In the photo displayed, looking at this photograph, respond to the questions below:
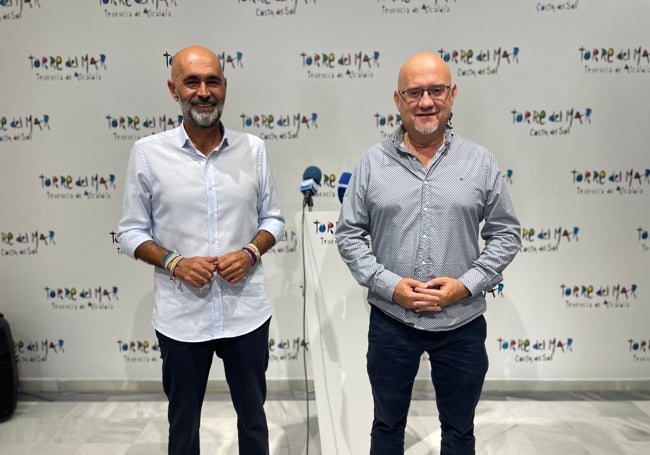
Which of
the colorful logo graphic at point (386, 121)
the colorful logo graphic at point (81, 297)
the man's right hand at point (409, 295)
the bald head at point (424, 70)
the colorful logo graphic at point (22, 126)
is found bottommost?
the colorful logo graphic at point (81, 297)

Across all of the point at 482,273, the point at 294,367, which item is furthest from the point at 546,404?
the point at 482,273

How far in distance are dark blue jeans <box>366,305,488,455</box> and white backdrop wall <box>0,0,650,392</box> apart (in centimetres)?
119

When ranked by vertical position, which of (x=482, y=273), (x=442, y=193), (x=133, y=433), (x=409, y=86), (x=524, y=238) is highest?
(x=409, y=86)

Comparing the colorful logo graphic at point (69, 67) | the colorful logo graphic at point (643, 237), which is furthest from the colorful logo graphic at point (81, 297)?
the colorful logo graphic at point (643, 237)

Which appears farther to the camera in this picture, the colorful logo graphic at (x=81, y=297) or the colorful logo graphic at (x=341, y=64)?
the colorful logo graphic at (x=81, y=297)

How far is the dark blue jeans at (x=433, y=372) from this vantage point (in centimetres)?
173

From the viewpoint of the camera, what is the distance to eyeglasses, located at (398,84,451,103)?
1633 mm

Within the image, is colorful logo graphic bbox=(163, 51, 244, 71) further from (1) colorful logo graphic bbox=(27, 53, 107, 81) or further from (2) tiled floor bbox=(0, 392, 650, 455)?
(2) tiled floor bbox=(0, 392, 650, 455)

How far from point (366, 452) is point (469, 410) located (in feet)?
2.29

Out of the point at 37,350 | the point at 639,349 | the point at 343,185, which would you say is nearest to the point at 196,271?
the point at 343,185

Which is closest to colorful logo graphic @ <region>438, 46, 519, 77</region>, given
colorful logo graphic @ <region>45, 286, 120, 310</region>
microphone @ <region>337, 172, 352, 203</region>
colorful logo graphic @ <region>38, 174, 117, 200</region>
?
microphone @ <region>337, 172, 352, 203</region>

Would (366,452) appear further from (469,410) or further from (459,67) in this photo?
(459,67)

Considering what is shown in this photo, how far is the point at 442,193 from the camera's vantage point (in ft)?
5.42

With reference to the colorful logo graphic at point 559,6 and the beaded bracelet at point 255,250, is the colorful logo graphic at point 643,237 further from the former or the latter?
the beaded bracelet at point 255,250
